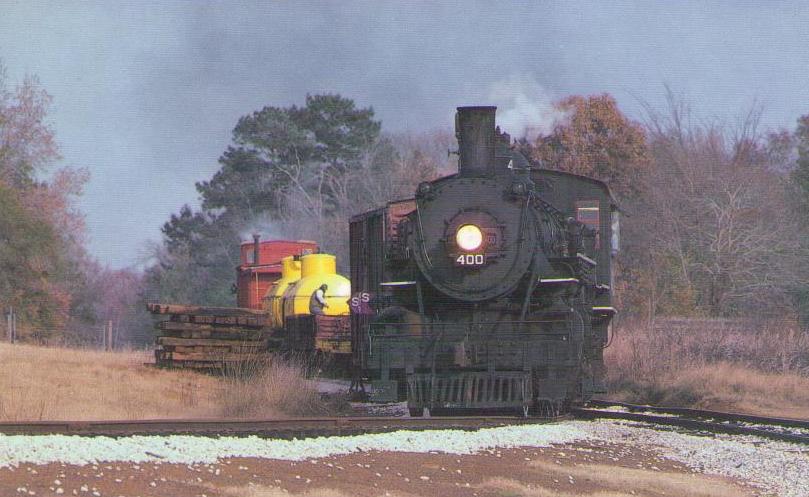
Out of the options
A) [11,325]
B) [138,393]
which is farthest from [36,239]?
[138,393]

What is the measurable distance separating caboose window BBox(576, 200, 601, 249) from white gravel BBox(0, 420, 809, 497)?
3629mm

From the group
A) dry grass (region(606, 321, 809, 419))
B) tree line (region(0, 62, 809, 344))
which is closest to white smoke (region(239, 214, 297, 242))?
tree line (region(0, 62, 809, 344))

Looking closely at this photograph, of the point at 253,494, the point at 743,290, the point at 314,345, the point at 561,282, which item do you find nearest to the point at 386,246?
the point at 561,282

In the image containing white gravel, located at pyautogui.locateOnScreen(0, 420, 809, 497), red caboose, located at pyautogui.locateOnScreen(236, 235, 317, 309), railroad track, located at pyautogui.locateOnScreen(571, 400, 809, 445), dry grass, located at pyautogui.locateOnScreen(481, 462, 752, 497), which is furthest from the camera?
red caboose, located at pyautogui.locateOnScreen(236, 235, 317, 309)

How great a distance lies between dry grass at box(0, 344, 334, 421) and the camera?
46.8 ft

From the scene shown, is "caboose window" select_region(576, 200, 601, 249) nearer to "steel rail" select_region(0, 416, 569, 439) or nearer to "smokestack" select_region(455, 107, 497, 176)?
"smokestack" select_region(455, 107, 497, 176)

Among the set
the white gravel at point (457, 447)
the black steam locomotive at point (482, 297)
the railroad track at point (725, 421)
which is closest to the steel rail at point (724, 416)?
the railroad track at point (725, 421)

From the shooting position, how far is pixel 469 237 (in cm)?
1343

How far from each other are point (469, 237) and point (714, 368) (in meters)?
7.97

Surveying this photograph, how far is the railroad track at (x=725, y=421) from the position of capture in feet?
39.4

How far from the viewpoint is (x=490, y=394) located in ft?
43.1

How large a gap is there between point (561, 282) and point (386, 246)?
2292 mm

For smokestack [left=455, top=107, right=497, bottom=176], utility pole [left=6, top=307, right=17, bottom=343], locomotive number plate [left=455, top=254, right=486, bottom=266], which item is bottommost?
utility pole [left=6, top=307, right=17, bottom=343]

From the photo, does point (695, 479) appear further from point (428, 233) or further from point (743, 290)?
point (743, 290)
